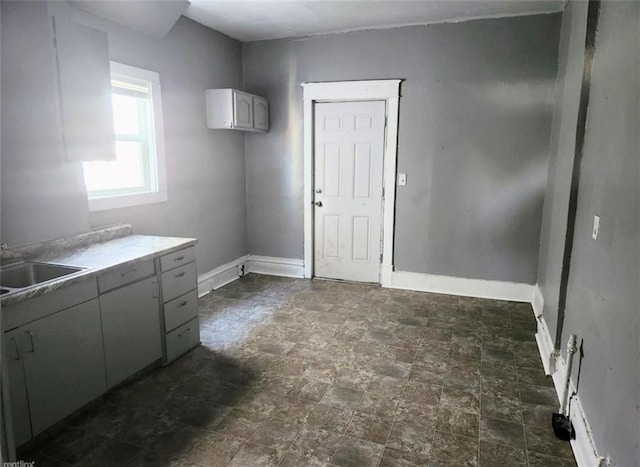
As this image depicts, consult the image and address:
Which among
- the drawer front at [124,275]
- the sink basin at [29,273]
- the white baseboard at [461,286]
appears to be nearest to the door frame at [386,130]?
the white baseboard at [461,286]

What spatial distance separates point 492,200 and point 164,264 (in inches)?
123

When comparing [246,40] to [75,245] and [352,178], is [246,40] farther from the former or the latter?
[75,245]

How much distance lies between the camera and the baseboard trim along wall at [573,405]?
6.41ft

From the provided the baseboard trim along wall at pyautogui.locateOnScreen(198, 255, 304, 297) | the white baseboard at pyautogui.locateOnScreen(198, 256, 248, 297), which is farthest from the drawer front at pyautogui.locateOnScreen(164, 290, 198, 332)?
the baseboard trim along wall at pyautogui.locateOnScreen(198, 255, 304, 297)

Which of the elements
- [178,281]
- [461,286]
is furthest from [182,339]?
[461,286]

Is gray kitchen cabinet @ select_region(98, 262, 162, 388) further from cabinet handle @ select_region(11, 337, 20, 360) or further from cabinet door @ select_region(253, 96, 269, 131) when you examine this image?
cabinet door @ select_region(253, 96, 269, 131)

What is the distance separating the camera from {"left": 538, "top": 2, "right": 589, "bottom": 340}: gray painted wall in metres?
2.79

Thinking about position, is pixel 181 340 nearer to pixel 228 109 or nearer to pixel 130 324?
pixel 130 324

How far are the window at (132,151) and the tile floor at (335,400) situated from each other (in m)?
1.26

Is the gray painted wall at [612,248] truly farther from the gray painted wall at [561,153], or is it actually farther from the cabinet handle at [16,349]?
the cabinet handle at [16,349]

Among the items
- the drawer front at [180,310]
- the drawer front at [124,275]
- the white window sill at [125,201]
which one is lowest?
the drawer front at [180,310]

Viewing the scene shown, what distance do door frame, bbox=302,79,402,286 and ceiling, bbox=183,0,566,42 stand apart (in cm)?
56

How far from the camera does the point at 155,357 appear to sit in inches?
114

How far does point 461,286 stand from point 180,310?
Answer: 2863 millimetres
